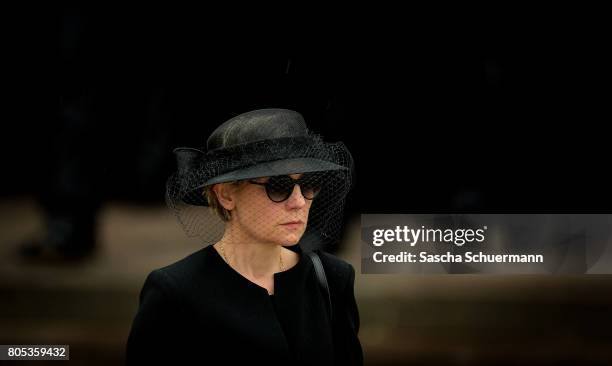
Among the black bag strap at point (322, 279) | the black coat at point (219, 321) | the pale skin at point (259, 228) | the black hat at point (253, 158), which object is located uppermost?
the black hat at point (253, 158)

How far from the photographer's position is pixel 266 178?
10.0 ft

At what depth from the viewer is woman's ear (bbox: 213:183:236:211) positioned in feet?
10.3

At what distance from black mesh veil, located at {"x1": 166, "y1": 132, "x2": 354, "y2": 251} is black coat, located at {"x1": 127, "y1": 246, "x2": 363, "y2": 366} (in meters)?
0.21

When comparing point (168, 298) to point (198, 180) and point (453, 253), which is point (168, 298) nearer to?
point (198, 180)

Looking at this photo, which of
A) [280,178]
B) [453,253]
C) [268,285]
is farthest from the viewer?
[453,253]

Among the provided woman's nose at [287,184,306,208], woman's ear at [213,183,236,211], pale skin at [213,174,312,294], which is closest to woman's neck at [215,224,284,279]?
pale skin at [213,174,312,294]

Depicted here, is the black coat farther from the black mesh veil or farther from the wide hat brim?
the wide hat brim

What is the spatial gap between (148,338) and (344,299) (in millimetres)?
780

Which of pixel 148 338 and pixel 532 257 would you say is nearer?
pixel 148 338

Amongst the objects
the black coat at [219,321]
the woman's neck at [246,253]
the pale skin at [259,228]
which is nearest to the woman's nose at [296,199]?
the pale skin at [259,228]

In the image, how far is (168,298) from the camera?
3.06 meters

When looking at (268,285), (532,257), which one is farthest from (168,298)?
(532,257)

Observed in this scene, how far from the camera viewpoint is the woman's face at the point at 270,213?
120 inches

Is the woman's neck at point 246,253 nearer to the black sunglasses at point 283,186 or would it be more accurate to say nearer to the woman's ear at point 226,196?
the woman's ear at point 226,196
